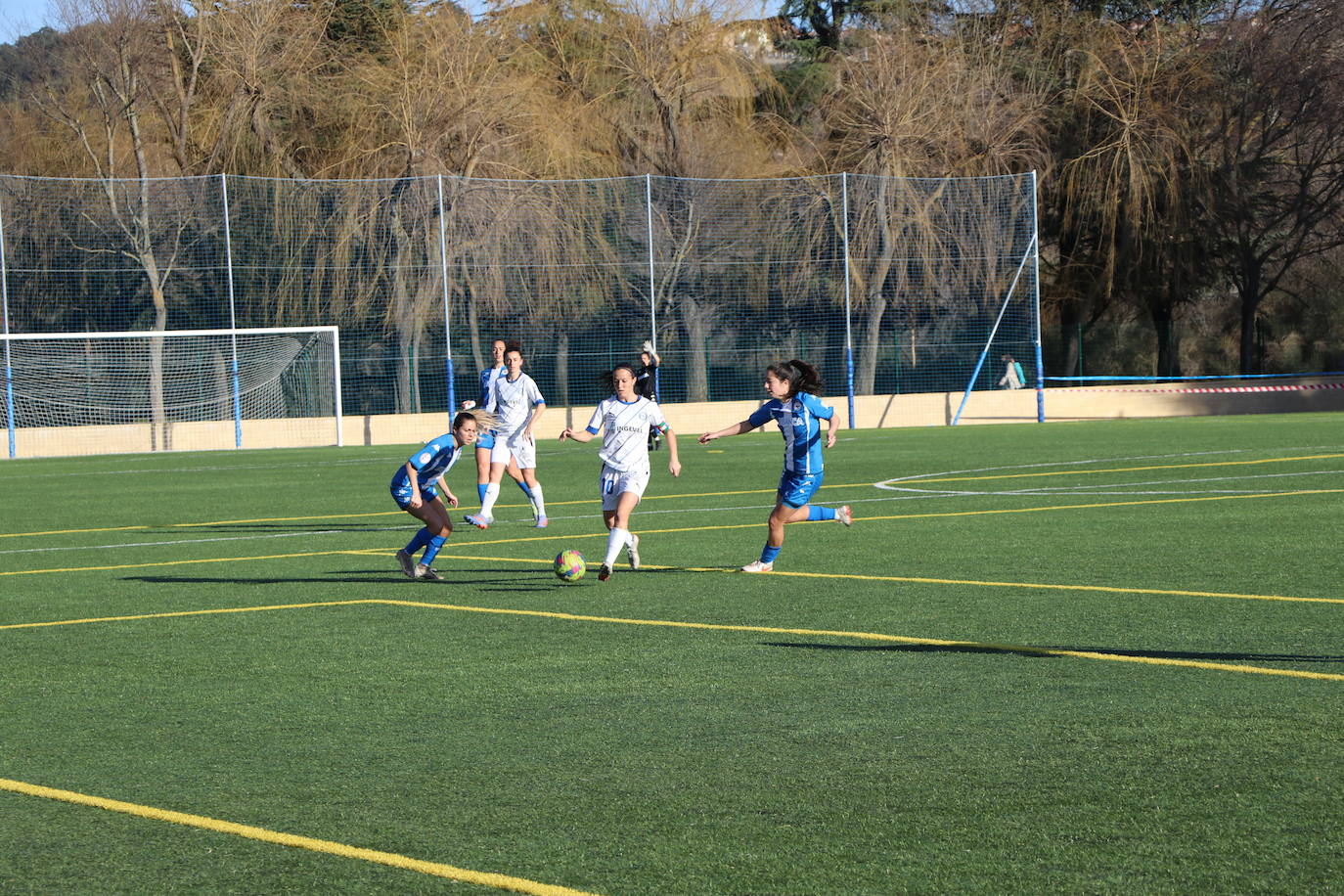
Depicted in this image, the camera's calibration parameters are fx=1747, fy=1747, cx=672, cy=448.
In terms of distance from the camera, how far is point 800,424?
12.8 m

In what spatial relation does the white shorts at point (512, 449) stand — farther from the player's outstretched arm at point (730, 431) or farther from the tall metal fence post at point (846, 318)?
the tall metal fence post at point (846, 318)

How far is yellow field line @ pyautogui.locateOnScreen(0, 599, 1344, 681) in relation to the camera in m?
8.13

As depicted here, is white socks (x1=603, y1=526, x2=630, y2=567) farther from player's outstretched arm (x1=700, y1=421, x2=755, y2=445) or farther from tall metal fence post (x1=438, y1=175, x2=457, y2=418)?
tall metal fence post (x1=438, y1=175, x2=457, y2=418)

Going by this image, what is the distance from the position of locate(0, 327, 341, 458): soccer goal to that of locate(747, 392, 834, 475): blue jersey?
2480 cm

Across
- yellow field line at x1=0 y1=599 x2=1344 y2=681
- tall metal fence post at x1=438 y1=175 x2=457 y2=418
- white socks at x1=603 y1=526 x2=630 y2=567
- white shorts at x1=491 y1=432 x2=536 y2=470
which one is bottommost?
yellow field line at x1=0 y1=599 x2=1344 y2=681

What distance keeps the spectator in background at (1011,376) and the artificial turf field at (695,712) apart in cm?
2606

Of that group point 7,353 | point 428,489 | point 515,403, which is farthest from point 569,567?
point 7,353

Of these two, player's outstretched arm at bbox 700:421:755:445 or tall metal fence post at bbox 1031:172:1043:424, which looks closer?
player's outstretched arm at bbox 700:421:755:445

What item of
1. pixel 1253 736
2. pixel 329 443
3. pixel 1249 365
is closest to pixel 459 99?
pixel 329 443

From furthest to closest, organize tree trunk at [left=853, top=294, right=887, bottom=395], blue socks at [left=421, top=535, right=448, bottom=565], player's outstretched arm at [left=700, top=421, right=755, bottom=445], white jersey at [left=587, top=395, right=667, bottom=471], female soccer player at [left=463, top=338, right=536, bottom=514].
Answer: tree trunk at [left=853, top=294, right=887, bottom=395] < female soccer player at [left=463, top=338, right=536, bottom=514] < blue socks at [left=421, top=535, right=448, bottom=565] < white jersey at [left=587, top=395, right=667, bottom=471] < player's outstretched arm at [left=700, top=421, right=755, bottom=445]

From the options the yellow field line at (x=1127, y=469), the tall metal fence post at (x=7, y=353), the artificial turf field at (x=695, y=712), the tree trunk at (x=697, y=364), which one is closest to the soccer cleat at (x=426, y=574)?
the artificial turf field at (x=695, y=712)

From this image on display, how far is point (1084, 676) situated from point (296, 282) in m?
32.2

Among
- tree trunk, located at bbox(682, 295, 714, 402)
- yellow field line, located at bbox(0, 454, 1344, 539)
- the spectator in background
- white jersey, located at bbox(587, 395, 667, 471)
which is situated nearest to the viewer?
white jersey, located at bbox(587, 395, 667, 471)

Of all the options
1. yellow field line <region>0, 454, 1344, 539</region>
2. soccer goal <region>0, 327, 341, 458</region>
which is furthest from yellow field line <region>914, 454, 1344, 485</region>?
soccer goal <region>0, 327, 341, 458</region>
